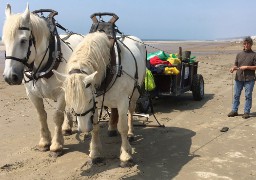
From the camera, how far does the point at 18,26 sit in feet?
13.4

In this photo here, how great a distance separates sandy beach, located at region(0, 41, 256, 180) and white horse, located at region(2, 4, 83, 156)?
Answer: 46 centimetres

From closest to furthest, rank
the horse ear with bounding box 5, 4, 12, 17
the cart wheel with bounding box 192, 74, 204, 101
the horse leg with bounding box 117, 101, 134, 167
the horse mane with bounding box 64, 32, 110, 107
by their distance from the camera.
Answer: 1. the horse mane with bounding box 64, 32, 110, 107
2. the horse ear with bounding box 5, 4, 12, 17
3. the horse leg with bounding box 117, 101, 134, 167
4. the cart wheel with bounding box 192, 74, 204, 101

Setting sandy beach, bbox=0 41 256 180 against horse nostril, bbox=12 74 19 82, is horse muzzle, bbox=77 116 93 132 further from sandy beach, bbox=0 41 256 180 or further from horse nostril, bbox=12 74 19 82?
horse nostril, bbox=12 74 19 82

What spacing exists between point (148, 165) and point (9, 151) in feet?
7.70

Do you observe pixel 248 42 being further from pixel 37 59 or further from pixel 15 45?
pixel 15 45

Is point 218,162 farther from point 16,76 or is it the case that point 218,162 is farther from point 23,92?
point 23,92

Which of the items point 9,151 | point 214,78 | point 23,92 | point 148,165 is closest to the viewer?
point 148,165

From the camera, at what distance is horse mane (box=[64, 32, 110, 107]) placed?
3.56 m

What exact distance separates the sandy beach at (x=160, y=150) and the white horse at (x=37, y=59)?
0.46m

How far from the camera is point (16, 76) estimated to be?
13.1 ft

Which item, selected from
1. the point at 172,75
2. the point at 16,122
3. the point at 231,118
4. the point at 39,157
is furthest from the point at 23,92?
the point at 231,118

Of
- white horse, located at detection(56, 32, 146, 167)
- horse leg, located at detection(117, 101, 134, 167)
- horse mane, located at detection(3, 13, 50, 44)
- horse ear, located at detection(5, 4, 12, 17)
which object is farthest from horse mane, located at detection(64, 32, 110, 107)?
horse ear, located at detection(5, 4, 12, 17)

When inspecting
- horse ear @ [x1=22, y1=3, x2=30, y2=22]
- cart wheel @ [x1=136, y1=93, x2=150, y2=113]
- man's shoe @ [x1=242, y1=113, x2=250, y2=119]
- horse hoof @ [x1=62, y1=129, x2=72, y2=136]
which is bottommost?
horse hoof @ [x1=62, y1=129, x2=72, y2=136]

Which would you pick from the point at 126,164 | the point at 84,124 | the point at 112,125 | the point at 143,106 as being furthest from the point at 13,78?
the point at 143,106
